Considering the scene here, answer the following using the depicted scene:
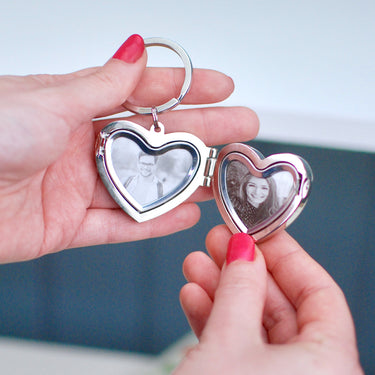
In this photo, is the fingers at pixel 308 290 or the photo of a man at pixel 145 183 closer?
the fingers at pixel 308 290

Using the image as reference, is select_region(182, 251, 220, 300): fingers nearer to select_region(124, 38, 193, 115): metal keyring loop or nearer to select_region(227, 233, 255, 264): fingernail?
select_region(227, 233, 255, 264): fingernail

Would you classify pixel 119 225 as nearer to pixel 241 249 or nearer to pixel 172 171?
pixel 172 171

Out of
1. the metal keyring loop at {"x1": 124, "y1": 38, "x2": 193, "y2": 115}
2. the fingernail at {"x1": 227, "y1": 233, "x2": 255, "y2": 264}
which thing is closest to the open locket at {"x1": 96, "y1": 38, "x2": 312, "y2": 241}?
the metal keyring loop at {"x1": 124, "y1": 38, "x2": 193, "y2": 115}

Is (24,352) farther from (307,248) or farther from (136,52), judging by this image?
(136,52)

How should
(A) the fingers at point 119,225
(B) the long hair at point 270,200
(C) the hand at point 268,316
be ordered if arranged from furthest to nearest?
(A) the fingers at point 119,225, (B) the long hair at point 270,200, (C) the hand at point 268,316

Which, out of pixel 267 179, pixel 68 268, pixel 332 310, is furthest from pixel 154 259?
pixel 332 310

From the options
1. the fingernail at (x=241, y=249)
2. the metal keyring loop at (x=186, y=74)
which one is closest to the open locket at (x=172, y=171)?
the metal keyring loop at (x=186, y=74)

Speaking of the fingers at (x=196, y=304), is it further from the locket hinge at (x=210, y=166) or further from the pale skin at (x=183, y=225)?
the locket hinge at (x=210, y=166)
